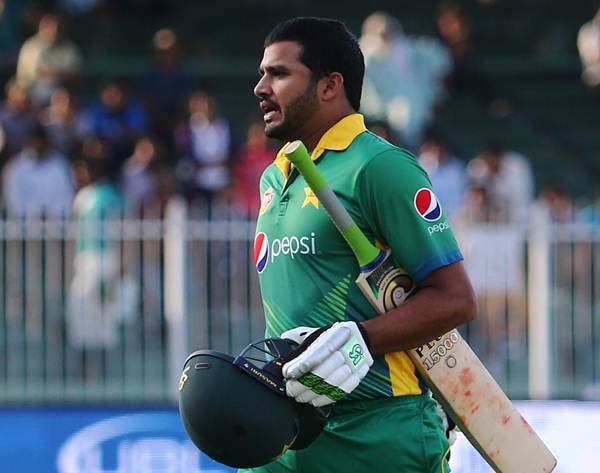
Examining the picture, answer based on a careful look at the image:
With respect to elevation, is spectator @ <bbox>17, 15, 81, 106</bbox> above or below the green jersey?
above

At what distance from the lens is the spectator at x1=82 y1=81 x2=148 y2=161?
12656mm

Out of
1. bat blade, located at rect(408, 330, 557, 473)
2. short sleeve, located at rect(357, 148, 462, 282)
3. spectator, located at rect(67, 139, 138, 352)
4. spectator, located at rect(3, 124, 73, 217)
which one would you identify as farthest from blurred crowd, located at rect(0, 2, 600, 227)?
short sleeve, located at rect(357, 148, 462, 282)

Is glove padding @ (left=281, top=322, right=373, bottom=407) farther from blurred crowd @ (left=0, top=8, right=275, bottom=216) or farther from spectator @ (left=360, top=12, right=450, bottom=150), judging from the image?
spectator @ (left=360, top=12, right=450, bottom=150)

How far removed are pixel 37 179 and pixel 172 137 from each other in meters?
1.89

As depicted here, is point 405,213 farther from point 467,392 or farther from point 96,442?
point 96,442

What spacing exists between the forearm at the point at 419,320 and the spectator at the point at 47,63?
976cm

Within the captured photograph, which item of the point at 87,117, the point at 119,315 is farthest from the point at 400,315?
the point at 87,117

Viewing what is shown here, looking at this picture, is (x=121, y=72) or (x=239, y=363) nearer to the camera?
(x=239, y=363)

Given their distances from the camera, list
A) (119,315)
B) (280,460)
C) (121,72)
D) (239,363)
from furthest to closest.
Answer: (121,72) → (119,315) → (280,460) → (239,363)

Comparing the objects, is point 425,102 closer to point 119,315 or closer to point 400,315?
point 119,315

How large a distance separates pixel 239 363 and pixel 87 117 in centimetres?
926

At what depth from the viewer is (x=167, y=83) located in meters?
13.9

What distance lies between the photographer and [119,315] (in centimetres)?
1030

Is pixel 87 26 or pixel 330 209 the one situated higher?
pixel 87 26
